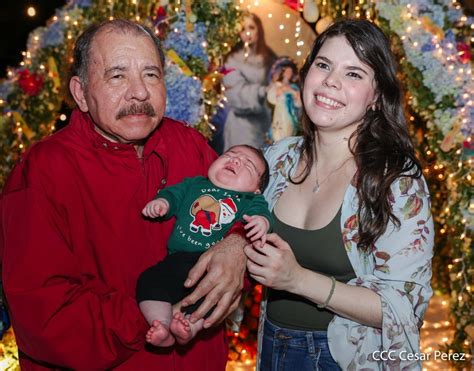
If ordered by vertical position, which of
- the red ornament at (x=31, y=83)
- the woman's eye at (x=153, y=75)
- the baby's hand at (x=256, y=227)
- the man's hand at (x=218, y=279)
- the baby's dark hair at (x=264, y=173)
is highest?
the woman's eye at (x=153, y=75)

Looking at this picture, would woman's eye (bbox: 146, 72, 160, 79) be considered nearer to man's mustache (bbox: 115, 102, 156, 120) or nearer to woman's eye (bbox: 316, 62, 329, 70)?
man's mustache (bbox: 115, 102, 156, 120)

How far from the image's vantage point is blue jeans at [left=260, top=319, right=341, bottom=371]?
221cm

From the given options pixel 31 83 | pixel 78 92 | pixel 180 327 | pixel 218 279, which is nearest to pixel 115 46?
pixel 78 92

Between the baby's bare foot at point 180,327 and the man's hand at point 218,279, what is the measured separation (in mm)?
34

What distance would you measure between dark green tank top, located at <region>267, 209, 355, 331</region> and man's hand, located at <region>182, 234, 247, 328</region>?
0.79 feet

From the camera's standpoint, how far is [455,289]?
4309 millimetres

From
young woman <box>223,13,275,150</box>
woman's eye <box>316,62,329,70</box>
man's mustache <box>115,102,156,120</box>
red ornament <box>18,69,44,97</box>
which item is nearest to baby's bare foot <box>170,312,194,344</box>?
man's mustache <box>115,102,156,120</box>

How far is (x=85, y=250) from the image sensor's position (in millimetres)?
2057

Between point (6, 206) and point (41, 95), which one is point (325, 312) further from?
point (41, 95)

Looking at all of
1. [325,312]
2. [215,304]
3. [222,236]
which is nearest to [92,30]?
[222,236]

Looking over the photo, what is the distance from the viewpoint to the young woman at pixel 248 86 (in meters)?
4.82

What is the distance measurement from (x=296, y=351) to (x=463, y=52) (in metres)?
2.94

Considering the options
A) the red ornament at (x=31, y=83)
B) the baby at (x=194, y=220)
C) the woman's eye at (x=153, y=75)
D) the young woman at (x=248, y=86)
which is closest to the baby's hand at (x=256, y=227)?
the baby at (x=194, y=220)

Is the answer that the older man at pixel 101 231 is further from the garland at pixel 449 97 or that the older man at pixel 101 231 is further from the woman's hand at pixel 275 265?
the garland at pixel 449 97
